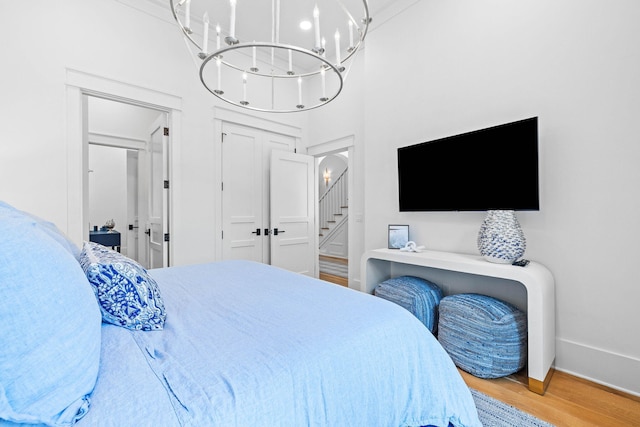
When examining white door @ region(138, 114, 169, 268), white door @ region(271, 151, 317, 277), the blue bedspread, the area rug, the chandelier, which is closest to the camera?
the blue bedspread

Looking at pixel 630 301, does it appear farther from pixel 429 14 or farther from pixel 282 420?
pixel 429 14

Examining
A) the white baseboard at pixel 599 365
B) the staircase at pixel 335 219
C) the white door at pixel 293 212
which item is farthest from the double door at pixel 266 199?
the white baseboard at pixel 599 365

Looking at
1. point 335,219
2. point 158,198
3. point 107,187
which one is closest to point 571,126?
point 158,198

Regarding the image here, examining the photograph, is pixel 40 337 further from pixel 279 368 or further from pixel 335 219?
pixel 335 219

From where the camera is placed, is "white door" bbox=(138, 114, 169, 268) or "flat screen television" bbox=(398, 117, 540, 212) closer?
"flat screen television" bbox=(398, 117, 540, 212)

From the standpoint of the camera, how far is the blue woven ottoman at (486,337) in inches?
77.3

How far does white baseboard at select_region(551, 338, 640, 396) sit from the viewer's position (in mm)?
1829

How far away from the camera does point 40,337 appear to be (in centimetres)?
59

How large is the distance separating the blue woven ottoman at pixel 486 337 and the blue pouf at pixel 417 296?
0.30m

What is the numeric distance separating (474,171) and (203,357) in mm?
2452

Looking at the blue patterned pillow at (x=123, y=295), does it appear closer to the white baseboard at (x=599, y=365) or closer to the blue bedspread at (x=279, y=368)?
the blue bedspread at (x=279, y=368)

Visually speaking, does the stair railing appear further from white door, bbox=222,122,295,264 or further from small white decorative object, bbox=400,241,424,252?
small white decorative object, bbox=400,241,424,252

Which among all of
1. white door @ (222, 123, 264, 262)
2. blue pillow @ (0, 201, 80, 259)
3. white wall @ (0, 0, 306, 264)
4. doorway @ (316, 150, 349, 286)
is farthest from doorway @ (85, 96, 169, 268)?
doorway @ (316, 150, 349, 286)

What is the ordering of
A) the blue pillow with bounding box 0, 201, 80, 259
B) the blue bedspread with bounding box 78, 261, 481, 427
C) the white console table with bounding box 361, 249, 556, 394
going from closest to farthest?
the blue bedspread with bounding box 78, 261, 481, 427
the blue pillow with bounding box 0, 201, 80, 259
the white console table with bounding box 361, 249, 556, 394
